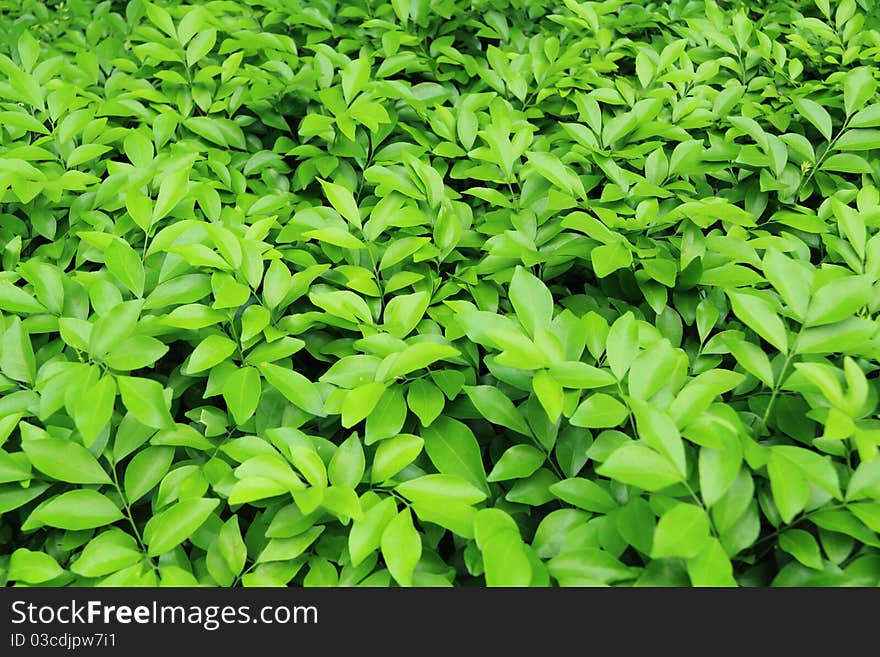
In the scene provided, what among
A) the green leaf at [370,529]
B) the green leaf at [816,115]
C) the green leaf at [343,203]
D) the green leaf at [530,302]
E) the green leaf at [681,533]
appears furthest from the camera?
the green leaf at [816,115]

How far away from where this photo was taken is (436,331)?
1.34m

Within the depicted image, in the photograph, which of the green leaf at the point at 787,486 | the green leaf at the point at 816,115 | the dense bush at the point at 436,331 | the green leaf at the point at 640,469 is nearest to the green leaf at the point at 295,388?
the dense bush at the point at 436,331

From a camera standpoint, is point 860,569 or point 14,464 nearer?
point 860,569

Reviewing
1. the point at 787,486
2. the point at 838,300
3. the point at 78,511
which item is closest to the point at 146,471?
the point at 78,511

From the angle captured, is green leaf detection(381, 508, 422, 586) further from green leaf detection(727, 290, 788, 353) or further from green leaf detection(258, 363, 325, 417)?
green leaf detection(727, 290, 788, 353)

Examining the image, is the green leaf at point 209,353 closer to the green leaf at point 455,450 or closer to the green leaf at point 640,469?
the green leaf at point 455,450

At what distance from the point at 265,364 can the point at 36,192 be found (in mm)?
775

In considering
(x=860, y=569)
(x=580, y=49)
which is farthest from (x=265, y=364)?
(x=580, y=49)

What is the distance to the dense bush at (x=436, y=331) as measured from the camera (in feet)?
3.30

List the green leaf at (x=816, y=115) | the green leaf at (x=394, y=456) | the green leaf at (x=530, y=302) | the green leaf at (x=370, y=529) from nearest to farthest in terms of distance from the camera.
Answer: the green leaf at (x=370, y=529) < the green leaf at (x=394, y=456) < the green leaf at (x=530, y=302) < the green leaf at (x=816, y=115)
